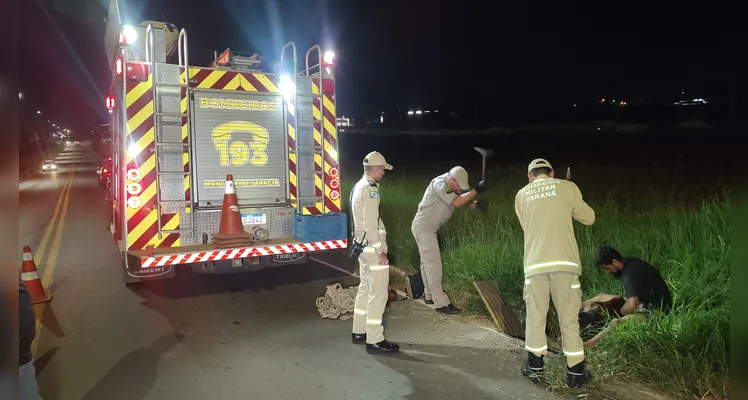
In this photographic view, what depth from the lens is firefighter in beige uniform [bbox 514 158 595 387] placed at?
409 cm

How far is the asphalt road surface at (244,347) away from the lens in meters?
4.14

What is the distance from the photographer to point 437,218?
6.22 meters

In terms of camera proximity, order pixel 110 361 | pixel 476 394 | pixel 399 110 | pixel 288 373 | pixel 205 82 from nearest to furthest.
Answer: pixel 476 394
pixel 288 373
pixel 110 361
pixel 205 82
pixel 399 110

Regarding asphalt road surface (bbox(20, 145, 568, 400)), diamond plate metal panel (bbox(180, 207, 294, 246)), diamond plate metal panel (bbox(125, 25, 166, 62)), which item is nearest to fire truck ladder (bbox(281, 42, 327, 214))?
diamond plate metal panel (bbox(180, 207, 294, 246))

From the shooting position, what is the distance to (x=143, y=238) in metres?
6.15

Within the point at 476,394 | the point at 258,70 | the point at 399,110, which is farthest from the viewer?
the point at 399,110

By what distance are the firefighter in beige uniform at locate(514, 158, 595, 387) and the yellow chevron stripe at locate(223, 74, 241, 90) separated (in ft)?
13.2

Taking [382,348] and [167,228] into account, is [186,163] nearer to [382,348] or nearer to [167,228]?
[167,228]

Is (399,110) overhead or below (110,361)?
overhead

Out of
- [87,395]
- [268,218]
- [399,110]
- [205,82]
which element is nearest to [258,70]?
[205,82]

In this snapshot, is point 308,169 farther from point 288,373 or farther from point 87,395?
point 87,395

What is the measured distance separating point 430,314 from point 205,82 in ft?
12.6

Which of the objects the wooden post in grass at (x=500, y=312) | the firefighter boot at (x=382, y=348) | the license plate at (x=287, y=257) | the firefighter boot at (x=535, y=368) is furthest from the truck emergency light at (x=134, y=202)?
the firefighter boot at (x=535, y=368)

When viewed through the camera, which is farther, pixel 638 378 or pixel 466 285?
pixel 466 285
